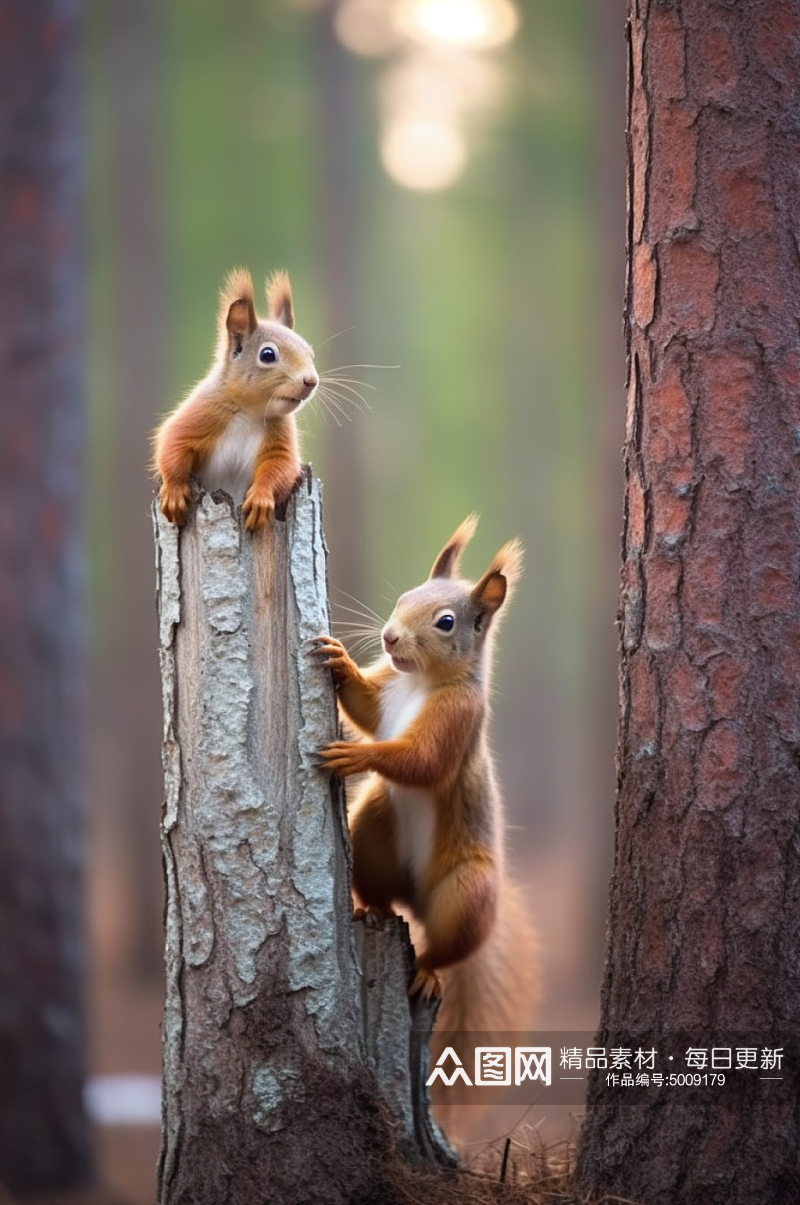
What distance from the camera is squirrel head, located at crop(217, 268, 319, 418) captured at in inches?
125

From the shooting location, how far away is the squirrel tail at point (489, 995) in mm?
3666

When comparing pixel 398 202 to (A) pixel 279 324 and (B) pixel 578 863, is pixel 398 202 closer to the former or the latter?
(B) pixel 578 863

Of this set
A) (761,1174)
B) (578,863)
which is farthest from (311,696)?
(578,863)

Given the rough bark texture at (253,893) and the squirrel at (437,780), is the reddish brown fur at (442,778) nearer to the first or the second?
the squirrel at (437,780)

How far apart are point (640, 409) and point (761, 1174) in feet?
5.38

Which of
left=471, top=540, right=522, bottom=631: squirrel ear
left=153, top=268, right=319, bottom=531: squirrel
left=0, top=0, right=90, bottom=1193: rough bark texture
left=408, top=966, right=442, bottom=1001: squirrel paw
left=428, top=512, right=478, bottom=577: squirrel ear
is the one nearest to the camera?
left=153, top=268, right=319, bottom=531: squirrel

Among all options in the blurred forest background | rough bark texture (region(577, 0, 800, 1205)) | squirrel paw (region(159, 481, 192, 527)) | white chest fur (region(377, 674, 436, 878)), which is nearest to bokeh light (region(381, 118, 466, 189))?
the blurred forest background

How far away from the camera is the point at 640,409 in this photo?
2959 mm

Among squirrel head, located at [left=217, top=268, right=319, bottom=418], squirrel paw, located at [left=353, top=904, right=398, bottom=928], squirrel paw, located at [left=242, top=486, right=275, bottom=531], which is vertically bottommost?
squirrel paw, located at [left=353, top=904, right=398, bottom=928]

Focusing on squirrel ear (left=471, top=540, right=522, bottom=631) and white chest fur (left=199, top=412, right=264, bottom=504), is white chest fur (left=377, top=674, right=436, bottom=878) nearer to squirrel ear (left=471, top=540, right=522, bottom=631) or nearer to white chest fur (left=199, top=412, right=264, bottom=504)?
squirrel ear (left=471, top=540, right=522, bottom=631)

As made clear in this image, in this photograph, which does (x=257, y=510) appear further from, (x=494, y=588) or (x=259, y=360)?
(x=494, y=588)

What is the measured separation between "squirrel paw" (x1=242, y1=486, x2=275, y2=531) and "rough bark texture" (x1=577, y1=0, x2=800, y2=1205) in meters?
0.83

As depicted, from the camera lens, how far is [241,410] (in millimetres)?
3229

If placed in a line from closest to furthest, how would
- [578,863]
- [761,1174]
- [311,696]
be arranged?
[761,1174] → [311,696] → [578,863]
